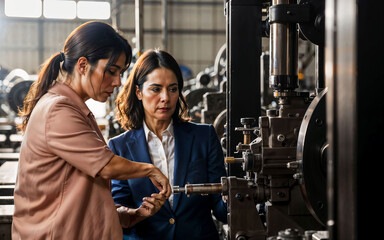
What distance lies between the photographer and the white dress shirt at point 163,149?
180 centimetres

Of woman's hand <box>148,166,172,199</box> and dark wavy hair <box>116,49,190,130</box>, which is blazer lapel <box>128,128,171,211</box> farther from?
woman's hand <box>148,166,172,199</box>

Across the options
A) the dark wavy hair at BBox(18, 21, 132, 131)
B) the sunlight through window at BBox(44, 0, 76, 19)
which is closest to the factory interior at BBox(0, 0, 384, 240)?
the dark wavy hair at BBox(18, 21, 132, 131)

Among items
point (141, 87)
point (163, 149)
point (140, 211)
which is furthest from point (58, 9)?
point (140, 211)

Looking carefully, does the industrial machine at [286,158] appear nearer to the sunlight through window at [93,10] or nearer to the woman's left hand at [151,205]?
the woman's left hand at [151,205]

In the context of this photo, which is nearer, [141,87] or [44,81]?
[44,81]

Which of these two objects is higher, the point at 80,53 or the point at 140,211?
the point at 80,53

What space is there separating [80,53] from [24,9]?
14.6 m

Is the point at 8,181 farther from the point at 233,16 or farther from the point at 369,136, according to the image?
the point at 369,136

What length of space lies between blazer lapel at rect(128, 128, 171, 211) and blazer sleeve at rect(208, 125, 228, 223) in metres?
0.18

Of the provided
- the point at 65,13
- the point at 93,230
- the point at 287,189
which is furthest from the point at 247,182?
the point at 65,13

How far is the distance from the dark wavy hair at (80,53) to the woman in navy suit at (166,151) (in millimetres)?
361

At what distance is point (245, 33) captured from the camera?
2.09 meters

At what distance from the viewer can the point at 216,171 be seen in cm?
182

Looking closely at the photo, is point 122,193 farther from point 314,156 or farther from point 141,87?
point 314,156
